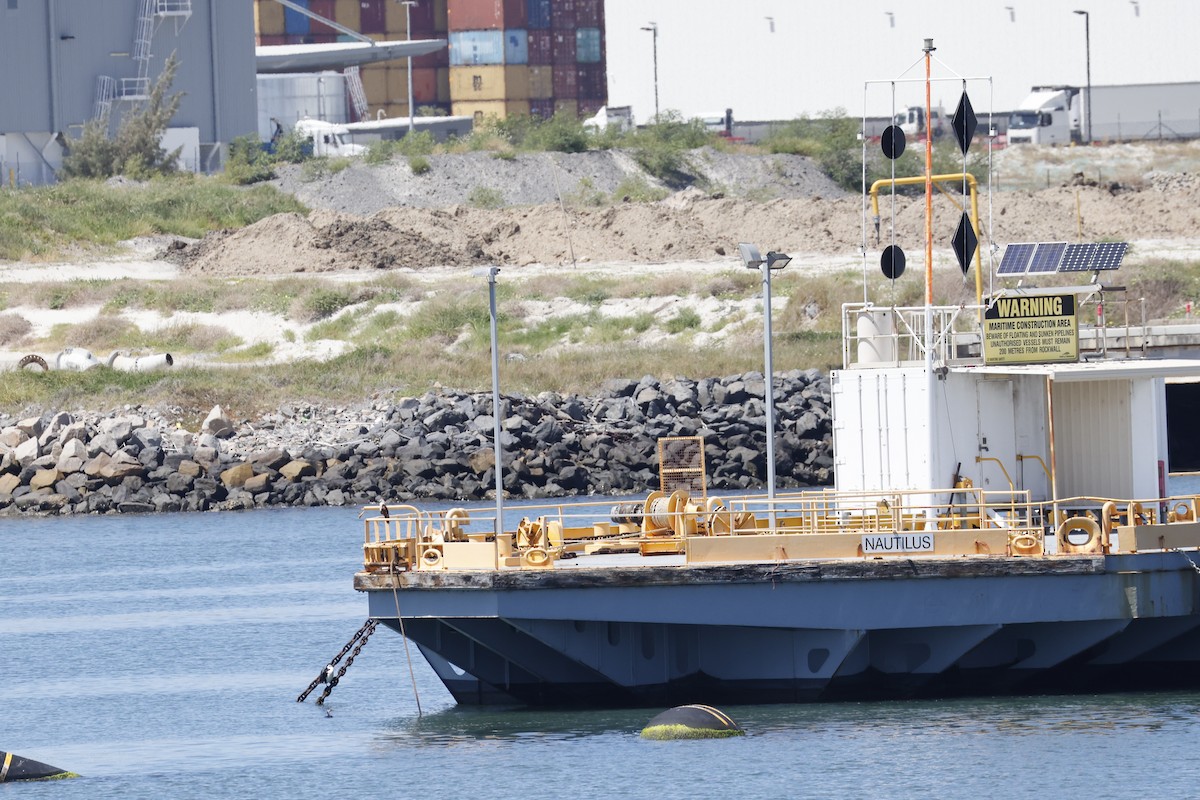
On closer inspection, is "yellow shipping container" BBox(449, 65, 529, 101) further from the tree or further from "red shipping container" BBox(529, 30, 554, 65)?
the tree

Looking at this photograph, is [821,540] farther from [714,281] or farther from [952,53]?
[952,53]

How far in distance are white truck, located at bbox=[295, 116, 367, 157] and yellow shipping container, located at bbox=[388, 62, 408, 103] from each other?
23407 mm

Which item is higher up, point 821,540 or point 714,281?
point 714,281

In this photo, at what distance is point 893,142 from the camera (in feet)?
78.0

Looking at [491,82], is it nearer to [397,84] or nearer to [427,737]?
[397,84]

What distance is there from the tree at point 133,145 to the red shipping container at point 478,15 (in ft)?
127

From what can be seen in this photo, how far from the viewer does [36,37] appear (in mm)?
85625

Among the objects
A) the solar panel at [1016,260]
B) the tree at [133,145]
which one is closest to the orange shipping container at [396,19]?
the tree at [133,145]

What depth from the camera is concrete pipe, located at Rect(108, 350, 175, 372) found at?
192ft

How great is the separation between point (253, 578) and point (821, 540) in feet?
60.0

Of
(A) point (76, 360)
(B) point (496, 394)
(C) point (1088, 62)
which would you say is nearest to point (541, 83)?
(C) point (1088, 62)

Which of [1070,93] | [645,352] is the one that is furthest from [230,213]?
[1070,93]

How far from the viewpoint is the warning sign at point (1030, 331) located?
2325 centimetres

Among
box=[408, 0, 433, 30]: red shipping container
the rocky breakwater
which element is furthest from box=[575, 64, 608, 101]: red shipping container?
the rocky breakwater
